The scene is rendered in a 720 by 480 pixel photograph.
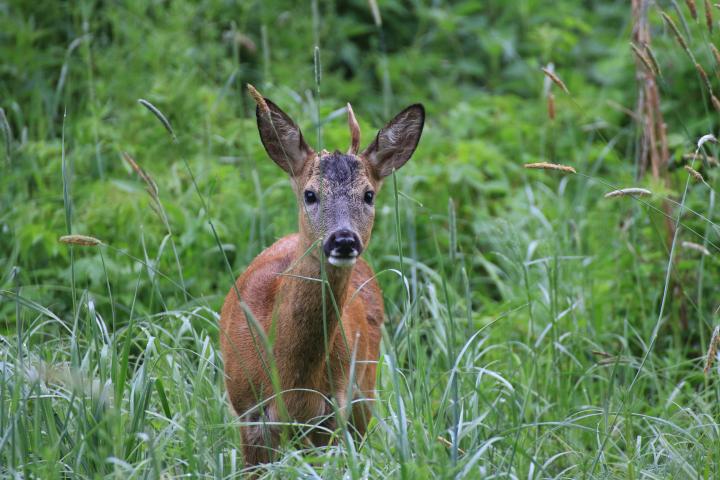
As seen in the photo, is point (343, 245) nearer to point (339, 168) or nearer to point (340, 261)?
point (340, 261)

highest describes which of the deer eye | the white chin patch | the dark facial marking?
the dark facial marking

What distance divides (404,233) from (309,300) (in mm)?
2047

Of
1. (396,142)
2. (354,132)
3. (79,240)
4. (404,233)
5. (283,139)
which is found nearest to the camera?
(79,240)

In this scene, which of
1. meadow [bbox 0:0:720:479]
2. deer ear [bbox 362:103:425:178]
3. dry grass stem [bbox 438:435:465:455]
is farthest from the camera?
deer ear [bbox 362:103:425:178]

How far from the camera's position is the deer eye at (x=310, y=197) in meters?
3.97

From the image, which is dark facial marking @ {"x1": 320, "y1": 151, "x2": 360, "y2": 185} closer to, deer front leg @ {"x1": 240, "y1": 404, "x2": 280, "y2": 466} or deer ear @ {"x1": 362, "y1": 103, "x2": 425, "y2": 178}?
deer ear @ {"x1": 362, "y1": 103, "x2": 425, "y2": 178}

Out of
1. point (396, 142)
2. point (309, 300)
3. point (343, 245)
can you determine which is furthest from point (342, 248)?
point (396, 142)

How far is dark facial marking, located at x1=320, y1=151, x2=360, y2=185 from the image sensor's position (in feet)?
13.0

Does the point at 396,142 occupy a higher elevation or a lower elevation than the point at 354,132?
lower

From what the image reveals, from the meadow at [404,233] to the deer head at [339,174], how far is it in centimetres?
15

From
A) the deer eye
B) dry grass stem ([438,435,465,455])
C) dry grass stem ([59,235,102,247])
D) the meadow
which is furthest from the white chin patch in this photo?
dry grass stem ([59,235,102,247])

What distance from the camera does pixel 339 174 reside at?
13.1 feet

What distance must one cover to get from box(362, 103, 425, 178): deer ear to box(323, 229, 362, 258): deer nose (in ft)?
2.15

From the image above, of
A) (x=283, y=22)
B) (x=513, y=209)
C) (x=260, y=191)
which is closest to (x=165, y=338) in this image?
(x=260, y=191)
